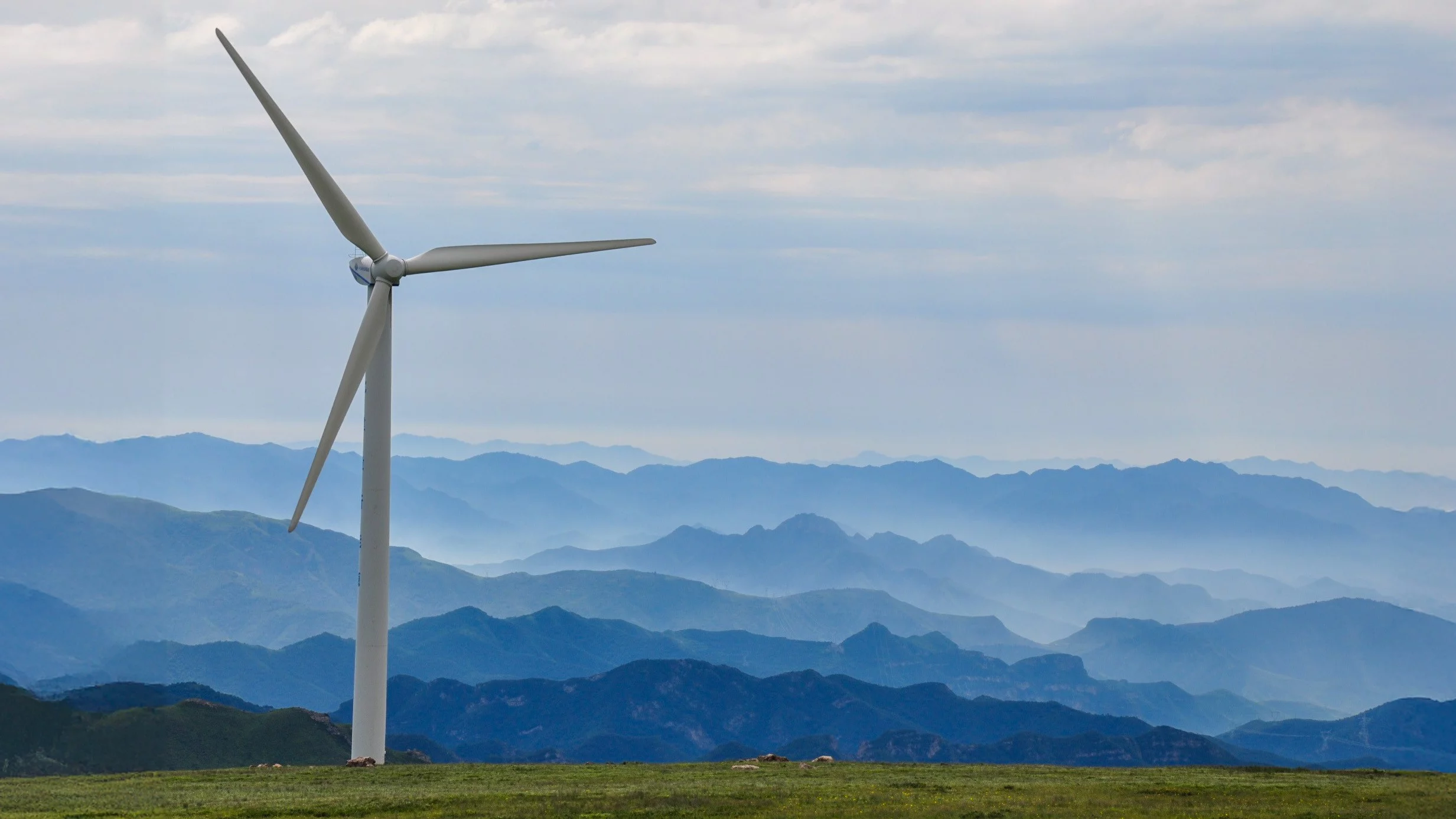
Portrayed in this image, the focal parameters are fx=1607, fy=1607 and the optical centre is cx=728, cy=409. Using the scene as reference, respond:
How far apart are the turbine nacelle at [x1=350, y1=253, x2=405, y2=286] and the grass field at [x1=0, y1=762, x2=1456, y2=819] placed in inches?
1076

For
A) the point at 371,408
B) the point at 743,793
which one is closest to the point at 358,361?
the point at 371,408

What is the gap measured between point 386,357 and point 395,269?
5.15m

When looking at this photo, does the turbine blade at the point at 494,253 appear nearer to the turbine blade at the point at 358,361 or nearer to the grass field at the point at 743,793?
the turbine blade at the point at 358,361

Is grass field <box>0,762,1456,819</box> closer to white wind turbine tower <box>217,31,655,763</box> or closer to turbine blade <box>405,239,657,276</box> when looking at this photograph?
white wind turbine tower <box>217,31,655,763</box>

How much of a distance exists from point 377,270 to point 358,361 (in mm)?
5544

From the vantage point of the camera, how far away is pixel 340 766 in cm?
9238

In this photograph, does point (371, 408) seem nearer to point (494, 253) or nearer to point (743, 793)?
point (494, 253)

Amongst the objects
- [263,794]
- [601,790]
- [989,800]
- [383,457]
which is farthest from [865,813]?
[383,457]

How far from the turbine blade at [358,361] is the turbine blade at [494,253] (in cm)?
259

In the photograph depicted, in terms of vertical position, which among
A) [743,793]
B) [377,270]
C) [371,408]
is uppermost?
[377,270]

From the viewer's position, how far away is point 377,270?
89.9 m

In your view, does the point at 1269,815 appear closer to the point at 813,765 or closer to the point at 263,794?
the point at 813,765

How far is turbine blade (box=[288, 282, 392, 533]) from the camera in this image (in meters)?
84.9

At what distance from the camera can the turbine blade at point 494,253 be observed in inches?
3639
